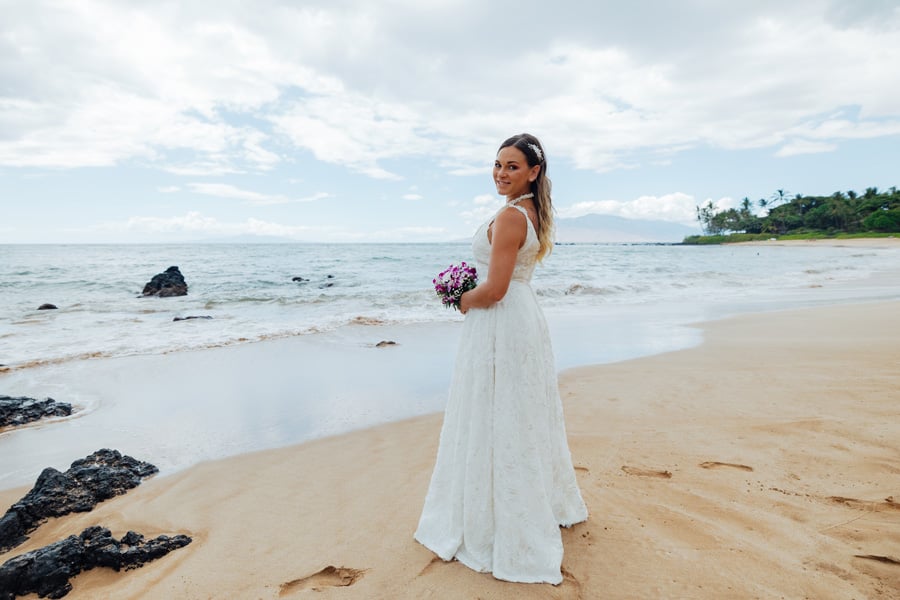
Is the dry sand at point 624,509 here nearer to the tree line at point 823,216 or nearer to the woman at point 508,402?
the woman at point 508,402

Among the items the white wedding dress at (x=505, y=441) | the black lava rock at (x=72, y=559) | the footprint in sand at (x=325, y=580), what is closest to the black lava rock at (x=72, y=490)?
the black lava rock at (x=72, y=559)

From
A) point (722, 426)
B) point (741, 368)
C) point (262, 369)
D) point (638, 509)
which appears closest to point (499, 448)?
point (638, 509)

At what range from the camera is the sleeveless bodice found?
293 centimetres

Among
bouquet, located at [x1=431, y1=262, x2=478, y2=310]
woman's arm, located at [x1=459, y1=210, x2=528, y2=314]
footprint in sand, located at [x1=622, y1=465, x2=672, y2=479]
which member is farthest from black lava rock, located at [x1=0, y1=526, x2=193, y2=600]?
footprint in sand, located at [x1=622, y1=465, x2=672, y2=479]

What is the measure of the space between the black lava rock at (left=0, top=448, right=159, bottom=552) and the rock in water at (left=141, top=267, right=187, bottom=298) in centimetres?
2062

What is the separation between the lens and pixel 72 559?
3.19 metres

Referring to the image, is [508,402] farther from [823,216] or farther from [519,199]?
[823,216]

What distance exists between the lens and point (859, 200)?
92688 mm

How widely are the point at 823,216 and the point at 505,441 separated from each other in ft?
373

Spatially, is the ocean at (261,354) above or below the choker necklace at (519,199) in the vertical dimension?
below

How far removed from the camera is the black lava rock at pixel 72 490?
3.68m

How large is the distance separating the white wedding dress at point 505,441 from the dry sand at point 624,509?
0.16 m

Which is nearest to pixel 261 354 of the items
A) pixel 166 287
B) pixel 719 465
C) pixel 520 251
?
pixel 520 251

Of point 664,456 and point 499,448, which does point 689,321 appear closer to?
point 664,456
